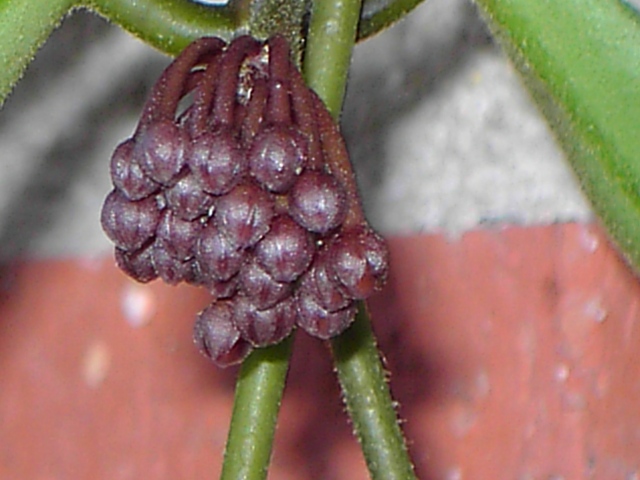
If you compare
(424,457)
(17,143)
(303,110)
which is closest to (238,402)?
(303,110)

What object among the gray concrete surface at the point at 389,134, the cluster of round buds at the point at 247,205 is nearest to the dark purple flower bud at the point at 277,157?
the cluster of round buds at the point at 247,205

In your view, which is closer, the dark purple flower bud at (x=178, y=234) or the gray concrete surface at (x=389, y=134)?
the dark purple flower bud at (x=178, y=234)

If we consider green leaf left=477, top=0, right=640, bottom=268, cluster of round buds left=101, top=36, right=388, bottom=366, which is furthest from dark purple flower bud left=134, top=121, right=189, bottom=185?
green leaf left=477, top=0, right=640, bottom=268

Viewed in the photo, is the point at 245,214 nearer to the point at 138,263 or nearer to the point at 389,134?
the point at 138,263

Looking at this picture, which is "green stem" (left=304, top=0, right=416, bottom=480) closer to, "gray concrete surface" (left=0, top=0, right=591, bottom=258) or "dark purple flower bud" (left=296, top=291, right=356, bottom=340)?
"dark purple flower bud" (left=296, top=291, right=356, bottom=340)

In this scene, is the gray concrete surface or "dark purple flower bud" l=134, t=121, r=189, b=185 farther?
the gray concrete surface

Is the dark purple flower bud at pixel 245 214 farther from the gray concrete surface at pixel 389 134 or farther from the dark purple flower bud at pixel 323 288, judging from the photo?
the gray concrete surface at pixel 389 134

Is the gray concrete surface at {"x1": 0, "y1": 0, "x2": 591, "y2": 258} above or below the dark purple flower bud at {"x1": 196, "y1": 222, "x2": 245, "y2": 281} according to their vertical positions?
below
